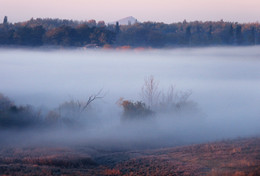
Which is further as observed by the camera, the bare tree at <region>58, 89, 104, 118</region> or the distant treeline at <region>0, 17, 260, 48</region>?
the distant treeline at <region>0, 17, 260, 48</region>

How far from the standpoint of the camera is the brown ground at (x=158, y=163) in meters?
19.7

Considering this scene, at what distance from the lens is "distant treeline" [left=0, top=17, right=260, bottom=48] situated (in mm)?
88812

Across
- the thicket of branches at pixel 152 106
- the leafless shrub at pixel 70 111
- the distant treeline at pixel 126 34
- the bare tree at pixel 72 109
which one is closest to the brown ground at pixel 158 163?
the leafless shrub at pixel 70 111

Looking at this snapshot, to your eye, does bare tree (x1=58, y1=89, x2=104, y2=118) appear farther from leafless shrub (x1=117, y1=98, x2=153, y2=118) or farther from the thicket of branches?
leafless shrub (x1=117, y1=98, x2=153, y2=118)

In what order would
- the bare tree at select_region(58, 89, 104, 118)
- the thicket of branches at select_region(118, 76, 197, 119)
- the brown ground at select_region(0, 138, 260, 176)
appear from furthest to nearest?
the bare tree at select_region(58, 89, 104, 118) → the thicket of branches at select_region(118, 76, 197, 119) → the brown ground at select_region(0, 138, 260, 176)

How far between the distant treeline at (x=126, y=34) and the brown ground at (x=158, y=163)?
202ft

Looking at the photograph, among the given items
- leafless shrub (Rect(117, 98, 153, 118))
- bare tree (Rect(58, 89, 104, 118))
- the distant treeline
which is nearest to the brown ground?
leafless shrub (Rect(117, 98, 153, 118))

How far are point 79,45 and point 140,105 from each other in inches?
1881

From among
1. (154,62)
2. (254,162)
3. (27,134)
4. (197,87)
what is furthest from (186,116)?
(154,62)

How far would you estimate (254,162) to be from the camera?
20531 mm

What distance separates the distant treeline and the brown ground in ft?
202

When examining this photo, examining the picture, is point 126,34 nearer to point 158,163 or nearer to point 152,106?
point 152,106

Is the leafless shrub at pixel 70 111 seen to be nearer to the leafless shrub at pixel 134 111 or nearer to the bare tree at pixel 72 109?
the bare tree at pixel 72 109

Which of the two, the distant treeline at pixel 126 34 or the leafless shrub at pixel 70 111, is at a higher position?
the distant treeline at pixel 126 34
